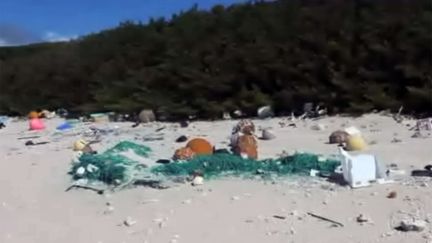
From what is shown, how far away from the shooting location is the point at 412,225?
486cm

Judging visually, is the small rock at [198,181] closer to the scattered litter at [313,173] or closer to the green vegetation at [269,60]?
the scattered litter at [313,173]

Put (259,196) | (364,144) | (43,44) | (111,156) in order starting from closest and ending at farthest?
(259,196) → (111,156) → (364,144) → (43,44)

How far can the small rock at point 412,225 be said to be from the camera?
4836mm

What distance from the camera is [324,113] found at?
10.6m

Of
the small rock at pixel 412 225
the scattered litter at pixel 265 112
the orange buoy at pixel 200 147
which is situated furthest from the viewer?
the scattered litter at pixel 265 112

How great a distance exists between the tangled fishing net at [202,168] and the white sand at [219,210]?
235 mm

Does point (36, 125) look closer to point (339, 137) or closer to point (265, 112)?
point (265, 112)

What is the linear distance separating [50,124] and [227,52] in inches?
180

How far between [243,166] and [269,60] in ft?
16.0

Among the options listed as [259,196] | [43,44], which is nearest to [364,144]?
[259,196]

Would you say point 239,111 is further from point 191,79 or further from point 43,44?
point 43,44

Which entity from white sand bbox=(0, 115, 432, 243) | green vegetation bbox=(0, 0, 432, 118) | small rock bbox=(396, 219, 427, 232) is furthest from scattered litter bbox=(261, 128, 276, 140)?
small rock bbox=(396, 219, 427, 232)

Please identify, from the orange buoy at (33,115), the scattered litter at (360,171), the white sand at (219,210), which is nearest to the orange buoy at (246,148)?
the white sand at (219,210)

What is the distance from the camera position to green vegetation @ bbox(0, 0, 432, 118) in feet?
32.4
